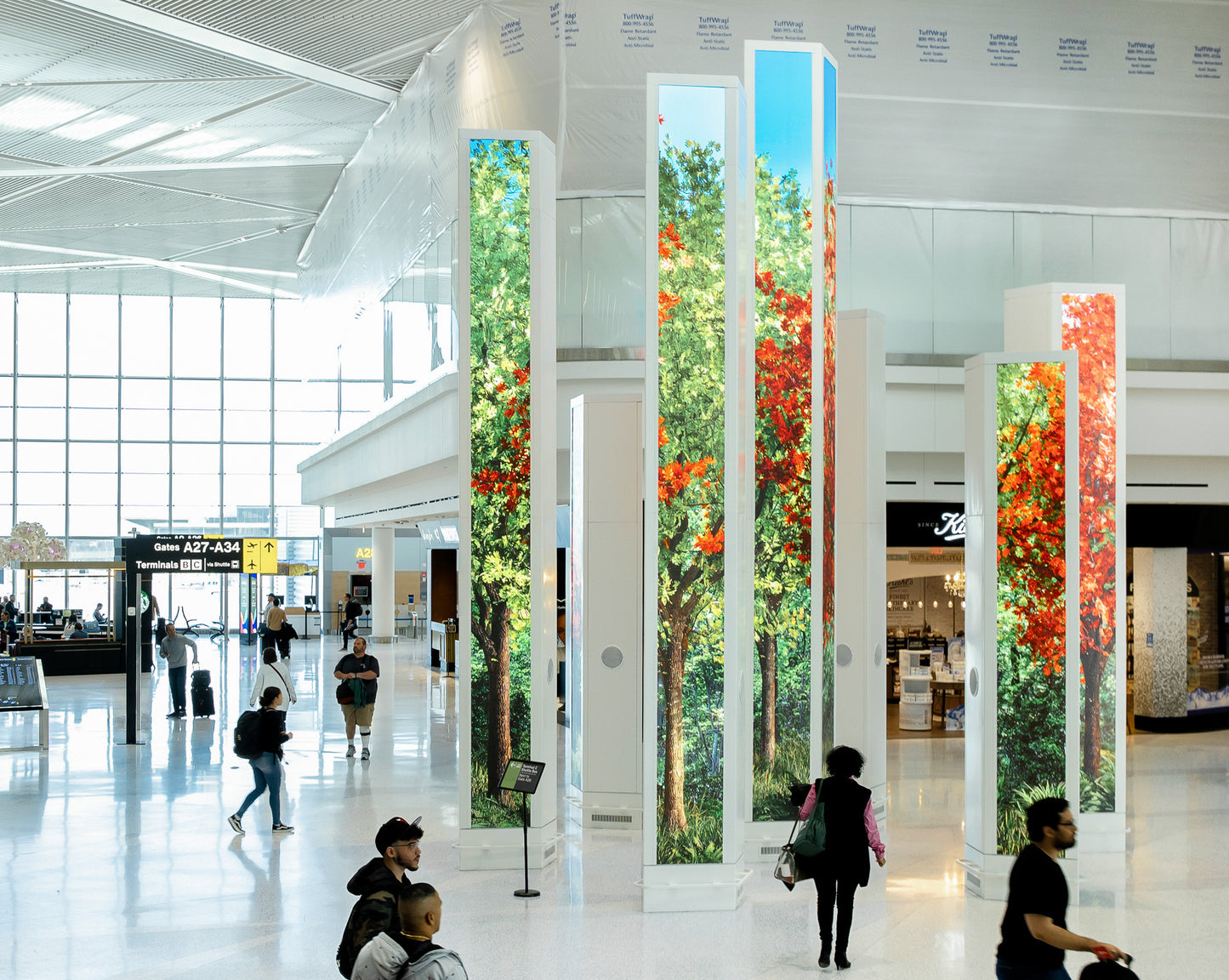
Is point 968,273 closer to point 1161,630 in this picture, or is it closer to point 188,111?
point 1161,630

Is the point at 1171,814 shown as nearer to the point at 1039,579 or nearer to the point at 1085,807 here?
the point at 1085,807

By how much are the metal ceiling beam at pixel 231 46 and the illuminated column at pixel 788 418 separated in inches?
452

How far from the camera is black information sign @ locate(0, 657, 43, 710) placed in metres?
16.5

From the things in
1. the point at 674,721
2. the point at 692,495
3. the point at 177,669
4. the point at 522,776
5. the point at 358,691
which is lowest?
the point at 177,669

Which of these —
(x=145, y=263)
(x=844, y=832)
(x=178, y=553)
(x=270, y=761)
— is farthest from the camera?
(x=145, y=263)

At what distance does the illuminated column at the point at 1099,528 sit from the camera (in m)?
10.8

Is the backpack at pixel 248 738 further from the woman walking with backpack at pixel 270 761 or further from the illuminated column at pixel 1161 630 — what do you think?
the illuminated column at pixel 1161 630

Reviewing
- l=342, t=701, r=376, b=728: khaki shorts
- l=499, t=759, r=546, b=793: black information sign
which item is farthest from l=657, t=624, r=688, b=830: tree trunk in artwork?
l=342, t=701, r=376, b=728: khaki shorts

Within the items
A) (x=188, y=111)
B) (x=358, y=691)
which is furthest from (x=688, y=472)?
(x=188, y=111)

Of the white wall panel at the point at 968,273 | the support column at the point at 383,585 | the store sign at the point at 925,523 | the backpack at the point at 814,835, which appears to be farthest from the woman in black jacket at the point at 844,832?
the support column at the point at 383,585

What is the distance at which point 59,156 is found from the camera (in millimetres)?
24391

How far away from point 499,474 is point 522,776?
7.89 feet

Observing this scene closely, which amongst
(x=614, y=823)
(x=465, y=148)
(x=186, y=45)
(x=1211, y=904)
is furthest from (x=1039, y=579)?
(x=186, y=45)

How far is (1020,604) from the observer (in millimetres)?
9133
